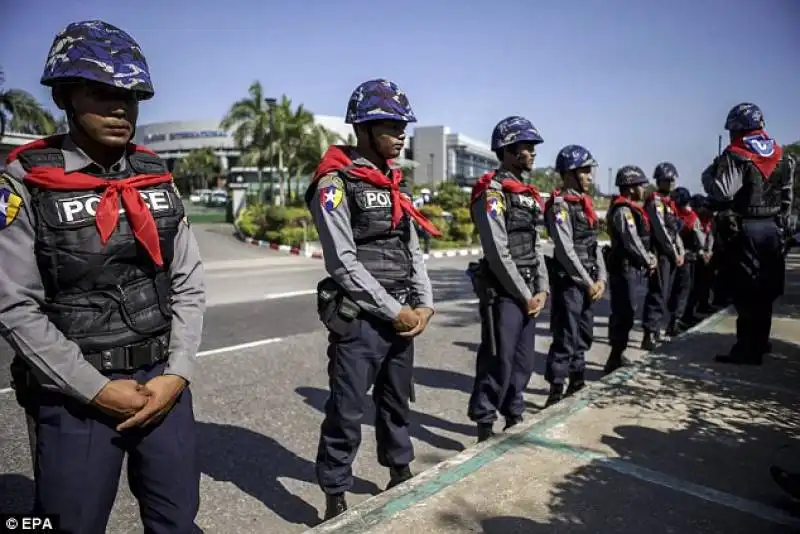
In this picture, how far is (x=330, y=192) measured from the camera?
2658 millimetres

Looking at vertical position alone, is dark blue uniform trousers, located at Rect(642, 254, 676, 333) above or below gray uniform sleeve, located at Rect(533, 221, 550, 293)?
below

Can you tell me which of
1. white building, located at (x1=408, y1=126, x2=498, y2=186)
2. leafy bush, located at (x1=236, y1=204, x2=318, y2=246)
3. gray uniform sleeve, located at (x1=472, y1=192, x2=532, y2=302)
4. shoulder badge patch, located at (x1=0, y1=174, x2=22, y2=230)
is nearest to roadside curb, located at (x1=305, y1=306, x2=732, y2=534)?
gray uniform sleeve, located at (x1=472, y1=192, x2=532, y2=302)

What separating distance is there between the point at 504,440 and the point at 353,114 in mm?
1938

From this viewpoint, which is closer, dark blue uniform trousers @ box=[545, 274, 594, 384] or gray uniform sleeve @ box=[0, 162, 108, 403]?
gray uniform sleeve @ box=[0, 162, 108, 403]

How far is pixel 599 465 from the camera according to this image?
2.85 metres

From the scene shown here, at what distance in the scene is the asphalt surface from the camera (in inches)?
117

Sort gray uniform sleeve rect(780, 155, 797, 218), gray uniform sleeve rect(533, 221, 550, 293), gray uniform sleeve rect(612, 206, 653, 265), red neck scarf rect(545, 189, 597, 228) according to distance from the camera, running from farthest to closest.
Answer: gray uniform sleeve rect(612, 206, 653, 265) < red neck scarf rect(545, 189, 597, 228) < gray uniform sleeve rect(780, 155, 797, 218) < gray uniform sleeve rect(533, 221, 550, 293)

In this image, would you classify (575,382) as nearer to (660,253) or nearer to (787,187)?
(787,187)

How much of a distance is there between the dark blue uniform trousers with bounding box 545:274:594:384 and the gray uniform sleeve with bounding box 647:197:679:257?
232cm

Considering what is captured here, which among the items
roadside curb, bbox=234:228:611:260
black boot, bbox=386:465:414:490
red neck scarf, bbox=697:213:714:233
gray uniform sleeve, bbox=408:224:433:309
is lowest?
roadside curb, bbox=234:228:611:260

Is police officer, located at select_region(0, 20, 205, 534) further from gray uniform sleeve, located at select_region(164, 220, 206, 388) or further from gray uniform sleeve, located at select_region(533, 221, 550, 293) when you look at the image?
gray uniform sleeve, located at select_region(533, 221, 550, 293)

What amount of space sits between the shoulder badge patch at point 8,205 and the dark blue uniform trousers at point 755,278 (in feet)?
16.7

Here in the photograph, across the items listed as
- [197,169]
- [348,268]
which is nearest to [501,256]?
[348,268]

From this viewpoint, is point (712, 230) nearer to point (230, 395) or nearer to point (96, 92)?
point (230, 395)
